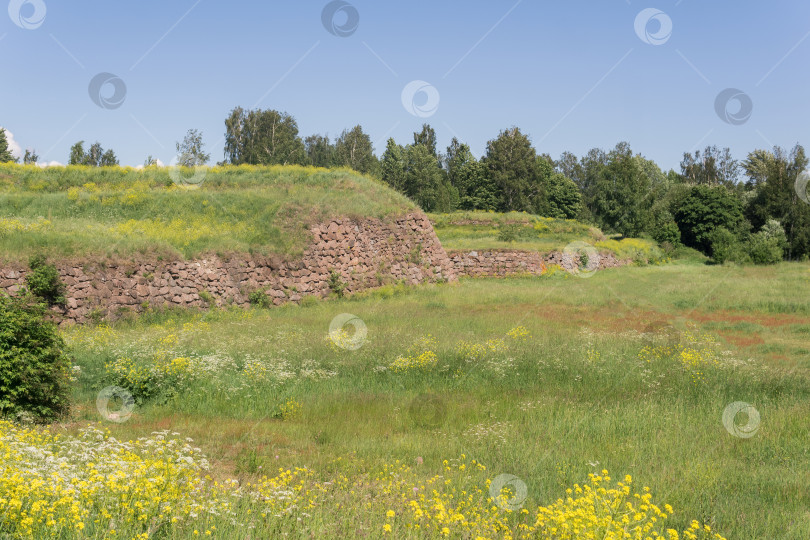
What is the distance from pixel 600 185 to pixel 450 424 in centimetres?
6146

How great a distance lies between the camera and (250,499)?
533 cm

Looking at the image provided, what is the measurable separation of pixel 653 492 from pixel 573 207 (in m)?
89.0

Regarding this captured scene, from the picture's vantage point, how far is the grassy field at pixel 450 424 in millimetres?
5031

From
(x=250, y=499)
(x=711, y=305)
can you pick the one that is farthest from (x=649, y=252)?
(x=250, y=499)

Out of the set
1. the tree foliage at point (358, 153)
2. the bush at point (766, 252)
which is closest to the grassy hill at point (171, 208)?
the bush at point (766, 252)

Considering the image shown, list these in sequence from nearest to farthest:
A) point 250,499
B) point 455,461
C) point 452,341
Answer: point 250,499 → point 455,461 → point 452,341

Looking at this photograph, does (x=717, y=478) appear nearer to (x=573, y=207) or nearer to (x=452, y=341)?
(x=452, y=341)

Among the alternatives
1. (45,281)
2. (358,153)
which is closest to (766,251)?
(45,281)

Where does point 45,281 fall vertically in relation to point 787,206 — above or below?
below

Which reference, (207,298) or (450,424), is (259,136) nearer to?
(207,298)

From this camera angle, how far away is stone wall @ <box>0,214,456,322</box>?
19.6 metres

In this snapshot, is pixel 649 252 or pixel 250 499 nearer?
pixel 250 499

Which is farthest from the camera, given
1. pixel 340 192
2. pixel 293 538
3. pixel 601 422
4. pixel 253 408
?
pixel 340 192

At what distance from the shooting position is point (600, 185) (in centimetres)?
6500
